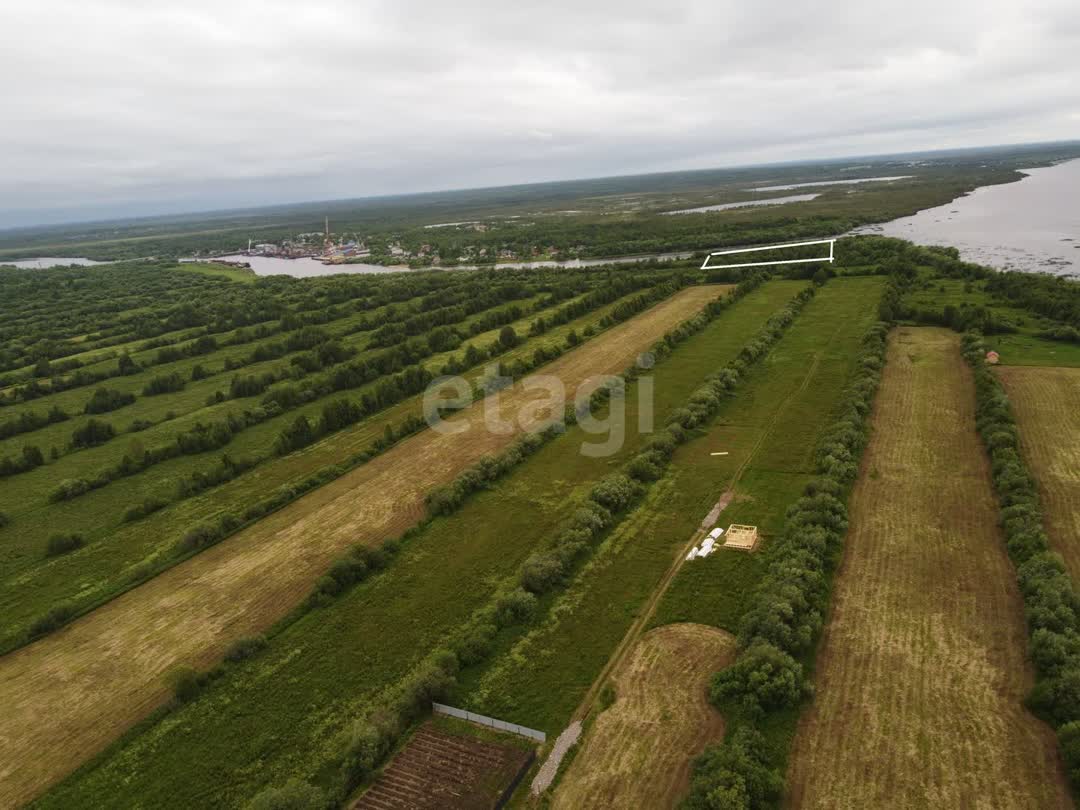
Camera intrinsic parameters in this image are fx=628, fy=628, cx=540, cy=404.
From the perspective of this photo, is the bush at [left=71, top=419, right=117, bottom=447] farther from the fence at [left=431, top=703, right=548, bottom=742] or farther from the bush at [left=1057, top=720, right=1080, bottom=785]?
the bush at [left=1057, top=720, right=1080, bottom=785]

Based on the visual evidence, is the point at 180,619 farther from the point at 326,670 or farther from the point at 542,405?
the point at 542,405

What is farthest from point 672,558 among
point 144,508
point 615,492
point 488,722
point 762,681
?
point 144,508

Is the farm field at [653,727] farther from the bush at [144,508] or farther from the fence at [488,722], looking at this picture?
the bush at [144,508]

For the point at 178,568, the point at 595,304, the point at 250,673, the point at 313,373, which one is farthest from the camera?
the point at 595,304

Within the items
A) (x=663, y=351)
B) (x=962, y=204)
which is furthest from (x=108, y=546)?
(x=962, y=204)

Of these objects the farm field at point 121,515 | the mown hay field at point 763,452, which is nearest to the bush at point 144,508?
the farm field at point 121,515

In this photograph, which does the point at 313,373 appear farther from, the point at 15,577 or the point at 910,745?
the point at 910,745

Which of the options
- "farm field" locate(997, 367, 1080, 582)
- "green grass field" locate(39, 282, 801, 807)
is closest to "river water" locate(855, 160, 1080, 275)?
"farm field" locate(997, 367, 1080, 582)
